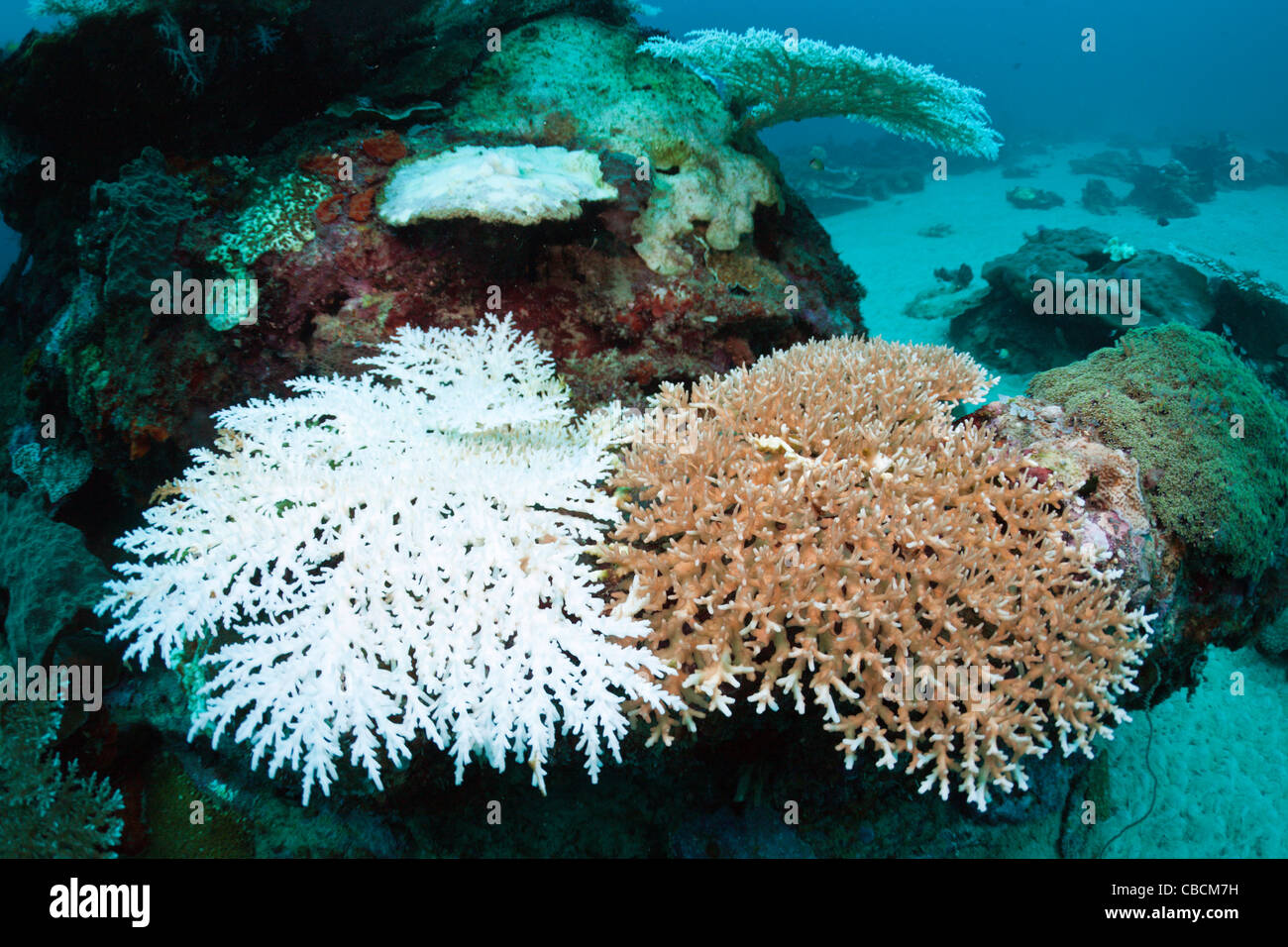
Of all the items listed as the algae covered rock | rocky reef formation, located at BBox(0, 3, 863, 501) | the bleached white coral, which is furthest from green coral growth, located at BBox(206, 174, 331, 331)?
the algae covered rock

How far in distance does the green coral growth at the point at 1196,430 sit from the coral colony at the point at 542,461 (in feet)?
0.08

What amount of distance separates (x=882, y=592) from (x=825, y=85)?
4.41m

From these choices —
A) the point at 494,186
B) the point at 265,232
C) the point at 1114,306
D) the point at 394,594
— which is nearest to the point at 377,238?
the point at 265,232

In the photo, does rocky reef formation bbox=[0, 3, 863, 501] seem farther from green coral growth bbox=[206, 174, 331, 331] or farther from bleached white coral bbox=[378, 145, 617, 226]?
bleached white coral bbox=[378, 145, 617, 226]

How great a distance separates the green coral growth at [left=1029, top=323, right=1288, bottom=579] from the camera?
2.82 m

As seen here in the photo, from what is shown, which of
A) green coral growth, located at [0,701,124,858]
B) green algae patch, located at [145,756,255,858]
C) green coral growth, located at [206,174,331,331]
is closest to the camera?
green coral growth, located at [0,701,124,858]

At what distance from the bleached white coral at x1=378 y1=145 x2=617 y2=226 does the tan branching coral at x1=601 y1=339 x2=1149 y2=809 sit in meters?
1.84

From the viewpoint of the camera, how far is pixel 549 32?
503 centimetres

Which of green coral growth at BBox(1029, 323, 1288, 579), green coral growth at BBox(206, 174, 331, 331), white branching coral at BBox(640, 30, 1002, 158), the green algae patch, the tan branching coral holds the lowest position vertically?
the green algae patch

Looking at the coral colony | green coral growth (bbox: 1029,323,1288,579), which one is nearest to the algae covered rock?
the coral colony

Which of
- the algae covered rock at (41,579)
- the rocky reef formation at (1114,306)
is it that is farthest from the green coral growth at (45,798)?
the rocky reef formation at (1114,306)

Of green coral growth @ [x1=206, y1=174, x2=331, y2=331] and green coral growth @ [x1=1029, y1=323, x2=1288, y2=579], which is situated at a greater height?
green coral growth @ [x1=206, y1=174, x2=331, y2=331]

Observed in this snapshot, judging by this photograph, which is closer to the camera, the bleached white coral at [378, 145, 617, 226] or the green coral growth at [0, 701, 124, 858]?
the green coral growth at [0, 701, 124, 858]

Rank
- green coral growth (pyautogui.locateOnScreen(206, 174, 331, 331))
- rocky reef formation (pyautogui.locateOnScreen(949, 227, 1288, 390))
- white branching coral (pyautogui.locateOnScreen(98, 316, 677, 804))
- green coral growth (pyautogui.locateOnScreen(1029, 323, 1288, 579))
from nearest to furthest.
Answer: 1. white branching coral (pyautogui.locateOnScreen(98, 316, 677, 804))
2. green coral growth (pyautogui.locateOnScreen(1029, 323, 1288, 579))
3. green coral growth (pyautogui.locateOnScreen(206, 174, 331, 331))
4. rocky reef formation (pyautogui.locateOnScreen(949, 227, 1288, 390))
